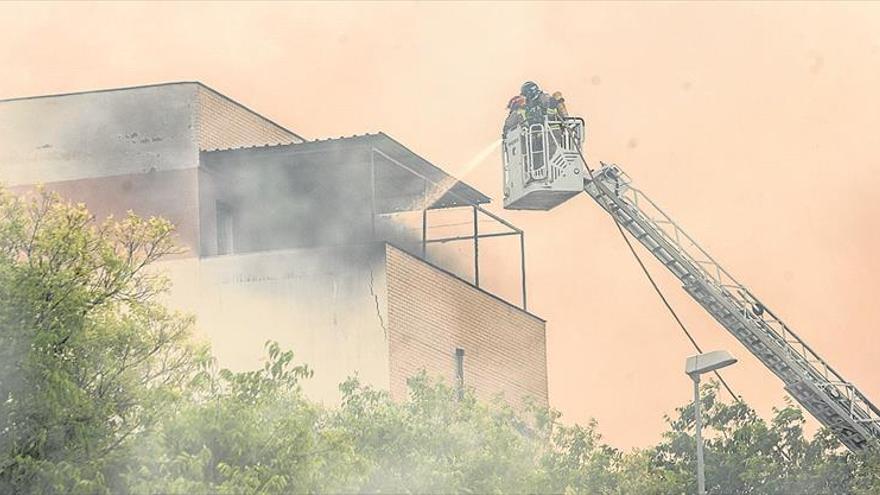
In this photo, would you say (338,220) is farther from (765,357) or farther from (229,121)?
(765,357)

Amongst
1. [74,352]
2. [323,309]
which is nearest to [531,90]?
[323,309]

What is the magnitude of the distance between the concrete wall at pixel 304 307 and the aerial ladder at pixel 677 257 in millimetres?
5547

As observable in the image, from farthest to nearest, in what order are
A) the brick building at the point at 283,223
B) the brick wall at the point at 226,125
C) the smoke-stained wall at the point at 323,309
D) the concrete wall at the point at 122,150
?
the brick wall at the point at 226,125
the concrete wall at the point at 122,150
the brick building at the point at 283,223
the smoke-stained wall at the point at 323,309

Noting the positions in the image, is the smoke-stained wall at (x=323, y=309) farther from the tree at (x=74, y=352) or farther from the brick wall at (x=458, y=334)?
the tree at (x=74, y=352)

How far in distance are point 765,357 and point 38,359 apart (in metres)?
17.1

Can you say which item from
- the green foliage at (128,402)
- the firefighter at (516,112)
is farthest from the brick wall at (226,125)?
the green foliage at (128,402)

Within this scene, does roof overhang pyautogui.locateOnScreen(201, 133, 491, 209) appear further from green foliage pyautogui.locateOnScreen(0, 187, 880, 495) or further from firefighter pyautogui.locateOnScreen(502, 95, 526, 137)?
green foliage pyautogui.locateOnScreen(0, 187, 880, 495)

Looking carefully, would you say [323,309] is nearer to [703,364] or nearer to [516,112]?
[516,112]

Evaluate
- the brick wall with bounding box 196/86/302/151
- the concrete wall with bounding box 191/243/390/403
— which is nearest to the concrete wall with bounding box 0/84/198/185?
the brick wall with bounding box 196/86/302/151

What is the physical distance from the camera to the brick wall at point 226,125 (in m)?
49.2

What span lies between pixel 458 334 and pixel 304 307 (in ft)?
16.0

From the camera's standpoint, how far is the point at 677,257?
139ft

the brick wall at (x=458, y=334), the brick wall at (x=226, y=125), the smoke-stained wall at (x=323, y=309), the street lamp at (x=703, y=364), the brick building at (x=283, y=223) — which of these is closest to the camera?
the street lamp at (x=703, y=364)

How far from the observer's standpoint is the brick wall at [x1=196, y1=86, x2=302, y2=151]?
49250 mm
